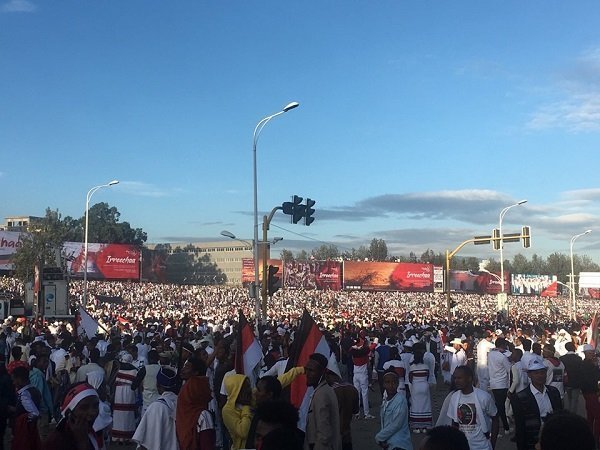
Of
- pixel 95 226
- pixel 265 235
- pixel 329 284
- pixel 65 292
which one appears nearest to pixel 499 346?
pixel 265 235

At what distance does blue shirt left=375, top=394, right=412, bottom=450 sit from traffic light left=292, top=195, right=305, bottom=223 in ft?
44.1

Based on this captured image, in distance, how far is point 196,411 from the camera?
643cm

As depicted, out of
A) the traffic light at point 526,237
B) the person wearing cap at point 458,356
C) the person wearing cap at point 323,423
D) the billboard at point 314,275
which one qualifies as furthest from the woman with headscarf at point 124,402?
the billboard at point 314,275

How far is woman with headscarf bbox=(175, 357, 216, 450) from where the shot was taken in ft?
20.8

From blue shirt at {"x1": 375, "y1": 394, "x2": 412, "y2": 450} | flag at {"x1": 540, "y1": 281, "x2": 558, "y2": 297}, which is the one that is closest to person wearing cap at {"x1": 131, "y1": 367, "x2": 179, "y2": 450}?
blue shirt at {"x1": 375, "y1": 394, "x2": 412, "y2": 450}

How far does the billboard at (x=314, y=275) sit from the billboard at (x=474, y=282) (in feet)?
66.7

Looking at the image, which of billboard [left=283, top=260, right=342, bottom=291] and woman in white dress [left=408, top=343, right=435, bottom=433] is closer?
woman in white dress [left=408, top=343, right=435, bottom=433]

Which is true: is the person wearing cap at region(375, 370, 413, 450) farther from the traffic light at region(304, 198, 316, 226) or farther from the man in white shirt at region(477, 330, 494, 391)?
the traffic light at region(304, 198, 316, 226)

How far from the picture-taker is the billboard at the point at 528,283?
328ft

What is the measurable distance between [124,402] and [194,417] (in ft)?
16.1

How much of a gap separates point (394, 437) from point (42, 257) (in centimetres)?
4818

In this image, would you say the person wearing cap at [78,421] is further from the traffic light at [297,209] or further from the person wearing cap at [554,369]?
the traffic light at [297,209]

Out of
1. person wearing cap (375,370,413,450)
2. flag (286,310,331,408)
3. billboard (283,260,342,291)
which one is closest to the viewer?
person wearing cap (375,370,413,450)

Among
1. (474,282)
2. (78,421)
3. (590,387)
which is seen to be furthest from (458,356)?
(474,282)
